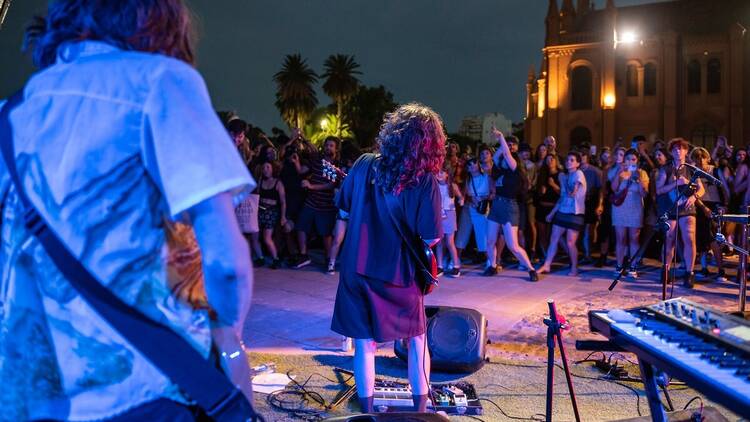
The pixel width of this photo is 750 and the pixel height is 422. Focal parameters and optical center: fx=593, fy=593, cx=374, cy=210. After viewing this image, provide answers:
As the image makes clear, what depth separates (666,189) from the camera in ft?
30.0

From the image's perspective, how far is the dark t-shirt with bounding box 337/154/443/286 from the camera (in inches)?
149

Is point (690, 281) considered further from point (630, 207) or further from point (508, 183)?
point (508, 183)

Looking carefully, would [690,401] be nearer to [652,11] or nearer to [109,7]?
[109,7]

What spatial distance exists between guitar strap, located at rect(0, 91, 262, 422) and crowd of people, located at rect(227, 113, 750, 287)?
7.58 metres

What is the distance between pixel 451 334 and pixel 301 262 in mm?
5645

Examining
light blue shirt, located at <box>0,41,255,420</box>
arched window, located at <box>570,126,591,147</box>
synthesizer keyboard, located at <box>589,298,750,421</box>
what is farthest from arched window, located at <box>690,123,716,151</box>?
light blue shirt, located at <box>0,41,255,420</box>

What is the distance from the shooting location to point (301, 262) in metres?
10.4

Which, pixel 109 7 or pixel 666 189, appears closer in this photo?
pixel 109 7

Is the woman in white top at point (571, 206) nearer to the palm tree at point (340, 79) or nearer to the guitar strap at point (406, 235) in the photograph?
the guitar strap at point (406, 235)

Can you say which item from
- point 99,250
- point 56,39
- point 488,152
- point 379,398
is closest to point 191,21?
point 56,39

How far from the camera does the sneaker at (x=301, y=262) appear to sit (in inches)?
408

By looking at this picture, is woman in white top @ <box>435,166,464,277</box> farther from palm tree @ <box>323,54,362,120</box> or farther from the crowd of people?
palm tree @ <box>323,54,362,120</box>

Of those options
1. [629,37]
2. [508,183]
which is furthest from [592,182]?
[629,37]

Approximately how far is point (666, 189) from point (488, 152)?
2.82 m
